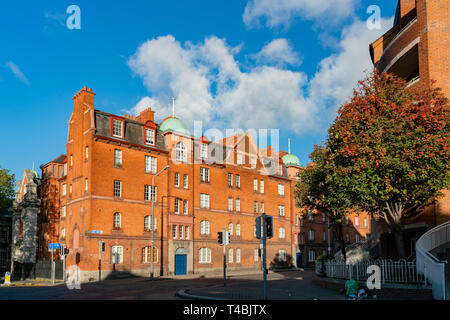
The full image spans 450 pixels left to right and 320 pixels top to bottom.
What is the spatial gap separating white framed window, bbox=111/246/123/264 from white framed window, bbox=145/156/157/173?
8.33 m

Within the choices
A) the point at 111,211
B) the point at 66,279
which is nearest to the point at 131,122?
the point at 111,211

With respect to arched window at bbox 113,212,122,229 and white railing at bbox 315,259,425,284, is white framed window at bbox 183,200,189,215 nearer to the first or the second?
arched window at bbox 113,212,122,229

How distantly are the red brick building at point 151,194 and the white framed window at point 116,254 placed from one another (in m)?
0.09

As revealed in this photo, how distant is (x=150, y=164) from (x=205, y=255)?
12.1 meters

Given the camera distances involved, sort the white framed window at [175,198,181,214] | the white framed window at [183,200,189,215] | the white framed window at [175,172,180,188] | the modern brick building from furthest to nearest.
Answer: the white framed window at [183,200,189,215] < the white framed window at [175,172,180,188] < the white framed window at [175,198,181,214] < the modern brick building

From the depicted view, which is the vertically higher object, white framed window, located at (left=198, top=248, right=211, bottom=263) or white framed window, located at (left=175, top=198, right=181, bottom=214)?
white framed window, located at (left=175, top=198, right=181, bottom=214)

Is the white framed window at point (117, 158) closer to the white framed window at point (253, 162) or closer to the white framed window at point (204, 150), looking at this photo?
the white framed window at point (204, 150)

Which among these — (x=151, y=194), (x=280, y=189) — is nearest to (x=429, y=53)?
(x=151, y=194)

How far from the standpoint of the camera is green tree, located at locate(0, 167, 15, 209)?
51031 mm

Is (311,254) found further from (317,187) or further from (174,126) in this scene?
(317,187)

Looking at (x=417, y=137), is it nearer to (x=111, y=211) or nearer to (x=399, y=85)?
(x=399, y=85)

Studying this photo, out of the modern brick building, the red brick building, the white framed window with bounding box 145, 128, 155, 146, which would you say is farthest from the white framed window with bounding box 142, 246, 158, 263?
the modern brick building

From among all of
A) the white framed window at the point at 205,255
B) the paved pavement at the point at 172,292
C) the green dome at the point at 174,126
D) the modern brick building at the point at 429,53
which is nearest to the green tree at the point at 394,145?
the modern brick building at the point at 429,53

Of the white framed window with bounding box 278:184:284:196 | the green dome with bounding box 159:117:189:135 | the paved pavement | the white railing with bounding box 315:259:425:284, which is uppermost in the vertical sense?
the green dome with bounding box 159:117:189:135
